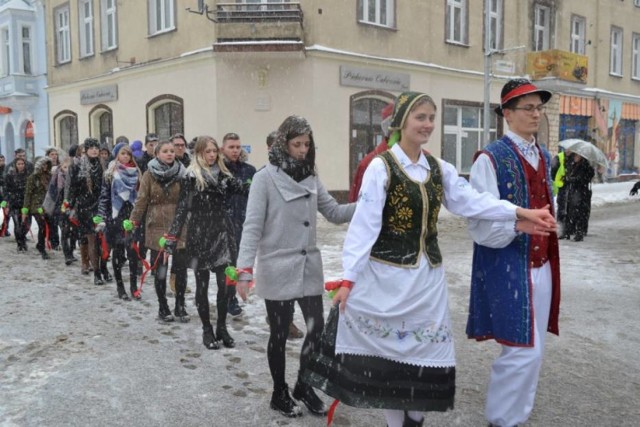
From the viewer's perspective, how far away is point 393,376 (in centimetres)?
291

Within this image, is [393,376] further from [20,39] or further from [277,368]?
[20,39]

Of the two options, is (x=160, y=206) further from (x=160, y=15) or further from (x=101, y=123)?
(x=101, y=123)

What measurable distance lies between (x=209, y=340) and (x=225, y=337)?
0.14 metres

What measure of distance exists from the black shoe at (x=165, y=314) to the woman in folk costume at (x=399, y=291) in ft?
10.9

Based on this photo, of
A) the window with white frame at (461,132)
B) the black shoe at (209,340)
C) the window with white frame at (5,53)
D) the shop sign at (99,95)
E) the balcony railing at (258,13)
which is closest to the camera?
the black shoe at (209,340)

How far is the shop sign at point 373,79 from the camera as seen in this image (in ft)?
55.6

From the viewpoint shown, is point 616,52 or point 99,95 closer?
point 99,95

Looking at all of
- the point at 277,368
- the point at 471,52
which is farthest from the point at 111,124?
the point at 277,368

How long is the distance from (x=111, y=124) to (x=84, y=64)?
2.74 metres

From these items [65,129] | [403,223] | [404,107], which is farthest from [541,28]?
[403,223]

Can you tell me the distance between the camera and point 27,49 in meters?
25.0

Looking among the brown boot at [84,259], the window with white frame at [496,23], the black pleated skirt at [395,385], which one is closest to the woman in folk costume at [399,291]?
the black pleated skirt at [395,385]

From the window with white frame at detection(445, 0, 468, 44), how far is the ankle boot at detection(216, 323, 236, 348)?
16.6 meters

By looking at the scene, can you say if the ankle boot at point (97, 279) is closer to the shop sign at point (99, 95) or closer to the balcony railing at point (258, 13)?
the balcony railing at point (258, 13)
